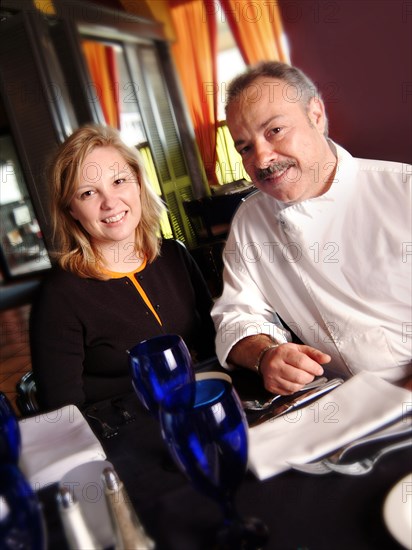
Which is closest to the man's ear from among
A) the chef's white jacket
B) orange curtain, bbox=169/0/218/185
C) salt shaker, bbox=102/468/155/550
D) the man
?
the man

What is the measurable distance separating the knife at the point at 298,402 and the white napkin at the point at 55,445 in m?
0.26

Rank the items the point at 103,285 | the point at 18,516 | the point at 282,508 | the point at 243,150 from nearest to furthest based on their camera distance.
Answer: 1. the point at 18,516
2. the point at 282,508
3. the point at 243,150
4. the point at 103,285

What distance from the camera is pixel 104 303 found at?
1.43 meters

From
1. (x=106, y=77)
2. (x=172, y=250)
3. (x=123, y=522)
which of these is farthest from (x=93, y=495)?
(x=106, y=77)

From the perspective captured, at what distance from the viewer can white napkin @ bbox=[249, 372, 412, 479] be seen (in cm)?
65

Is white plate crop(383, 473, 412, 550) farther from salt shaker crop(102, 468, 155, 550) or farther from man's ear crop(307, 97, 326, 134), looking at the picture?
man's ear crop(307, 97, 326, 134)

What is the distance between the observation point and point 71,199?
150 centimetres

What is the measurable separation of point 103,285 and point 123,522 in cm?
96

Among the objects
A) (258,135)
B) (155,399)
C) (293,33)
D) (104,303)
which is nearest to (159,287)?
(104,303)

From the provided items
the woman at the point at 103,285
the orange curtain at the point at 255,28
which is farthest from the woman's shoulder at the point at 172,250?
the orange curtain at the point at 255,28

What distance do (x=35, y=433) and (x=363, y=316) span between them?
2.52 feet

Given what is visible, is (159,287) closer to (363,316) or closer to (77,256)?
(77,256)

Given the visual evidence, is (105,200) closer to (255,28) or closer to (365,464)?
(365,464)

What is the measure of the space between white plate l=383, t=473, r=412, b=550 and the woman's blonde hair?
1.08 metres
